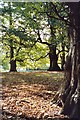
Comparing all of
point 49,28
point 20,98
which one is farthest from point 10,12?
point 20,98

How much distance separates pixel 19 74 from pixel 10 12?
1.13 ft

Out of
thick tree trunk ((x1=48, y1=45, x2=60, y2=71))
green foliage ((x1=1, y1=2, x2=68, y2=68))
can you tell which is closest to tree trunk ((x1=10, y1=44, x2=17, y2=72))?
green foliage ((x1=1, y1=2, x2=68, y2=68))

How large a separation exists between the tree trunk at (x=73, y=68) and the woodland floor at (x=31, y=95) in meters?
0.04

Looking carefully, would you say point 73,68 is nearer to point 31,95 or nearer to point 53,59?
point 53,59

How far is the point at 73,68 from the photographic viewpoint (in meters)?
1.31

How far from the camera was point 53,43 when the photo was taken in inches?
50.2

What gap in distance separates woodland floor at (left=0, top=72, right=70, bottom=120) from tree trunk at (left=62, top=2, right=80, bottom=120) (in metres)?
0.04

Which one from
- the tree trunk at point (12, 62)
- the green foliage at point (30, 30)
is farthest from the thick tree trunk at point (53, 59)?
the tree trunk at point (12, 62)

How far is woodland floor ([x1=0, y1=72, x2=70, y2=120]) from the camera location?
1.23m

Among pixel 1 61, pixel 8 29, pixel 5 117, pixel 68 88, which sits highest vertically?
pixel 8 29

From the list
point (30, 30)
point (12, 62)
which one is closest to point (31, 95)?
point (12, 62)

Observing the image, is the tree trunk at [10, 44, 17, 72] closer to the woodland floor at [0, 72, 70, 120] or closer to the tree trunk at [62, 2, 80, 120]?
the woodland floor at [0, 72, 70, 120]

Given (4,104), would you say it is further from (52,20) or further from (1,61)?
(52,20)

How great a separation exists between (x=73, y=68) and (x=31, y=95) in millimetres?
284
